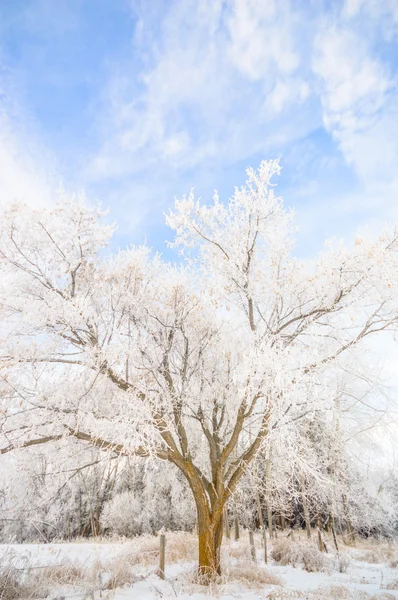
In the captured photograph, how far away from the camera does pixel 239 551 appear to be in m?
10.5

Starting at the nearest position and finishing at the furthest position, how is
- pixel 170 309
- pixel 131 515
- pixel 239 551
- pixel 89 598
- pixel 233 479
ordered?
pixel 89 598 → pixel 233 479 → pixel 170 309 → pixel 239 551 → pixel 131 515

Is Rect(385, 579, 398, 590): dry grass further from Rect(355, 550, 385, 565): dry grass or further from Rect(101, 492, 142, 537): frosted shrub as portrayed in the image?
Rect(101, 492, 142, 537): frosted shrub

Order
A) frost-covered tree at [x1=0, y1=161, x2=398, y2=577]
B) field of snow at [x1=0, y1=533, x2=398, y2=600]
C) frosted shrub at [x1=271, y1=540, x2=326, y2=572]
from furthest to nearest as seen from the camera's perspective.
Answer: frosted shrub at [x1=271, y1=540, x2=326, y2=572], frost-covered tree at [x1=0, y1=161, x2=398, y2=577], field of snow at [x1=0, y1=533, x2=398, y2=600]

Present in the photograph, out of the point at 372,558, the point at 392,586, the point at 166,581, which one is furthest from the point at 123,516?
the point at 392,586

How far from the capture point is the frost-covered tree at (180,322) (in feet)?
21.9

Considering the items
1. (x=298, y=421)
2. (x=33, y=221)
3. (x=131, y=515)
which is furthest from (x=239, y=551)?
(x=131, y=515)

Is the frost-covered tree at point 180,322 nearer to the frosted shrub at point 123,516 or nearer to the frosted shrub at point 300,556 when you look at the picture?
the frosted shrub at point 300,556

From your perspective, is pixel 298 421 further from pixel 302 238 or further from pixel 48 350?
pixel 48 350

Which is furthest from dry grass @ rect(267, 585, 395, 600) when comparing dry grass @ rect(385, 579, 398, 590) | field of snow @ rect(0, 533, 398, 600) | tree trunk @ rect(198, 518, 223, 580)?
tree trunk @ rect(198, 518, 223, 580)

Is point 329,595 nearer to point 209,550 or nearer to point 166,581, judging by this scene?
point 209,550

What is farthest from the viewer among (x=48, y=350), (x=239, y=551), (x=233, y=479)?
(x=239, y=551)

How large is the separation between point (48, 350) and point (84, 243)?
2.38m

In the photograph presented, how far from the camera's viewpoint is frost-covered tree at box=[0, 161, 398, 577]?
668 cm

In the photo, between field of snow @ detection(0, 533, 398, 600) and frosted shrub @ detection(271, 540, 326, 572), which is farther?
frosted shrub @ detection(271, 540, 326, 572)
